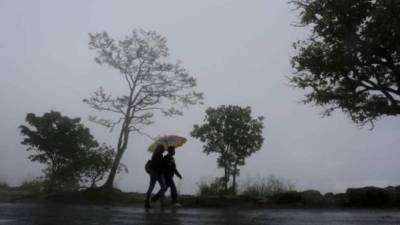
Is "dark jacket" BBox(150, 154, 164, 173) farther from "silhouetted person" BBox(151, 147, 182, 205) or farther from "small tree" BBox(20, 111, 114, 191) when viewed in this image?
"small tree" BBox(20, 111, 114, 191)

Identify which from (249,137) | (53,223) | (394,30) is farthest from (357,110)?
(53,223)

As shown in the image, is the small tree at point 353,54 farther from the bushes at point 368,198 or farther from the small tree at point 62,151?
the small tree at point 62,151

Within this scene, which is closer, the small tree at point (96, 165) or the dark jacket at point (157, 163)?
the dark jacket at point (157, 163)

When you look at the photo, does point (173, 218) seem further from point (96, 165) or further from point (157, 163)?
point (96, 165)

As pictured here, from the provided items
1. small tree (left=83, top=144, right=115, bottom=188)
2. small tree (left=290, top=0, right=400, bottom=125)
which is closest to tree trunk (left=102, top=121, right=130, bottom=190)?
small tree (left=83, top=144, right=115, bottom=188)

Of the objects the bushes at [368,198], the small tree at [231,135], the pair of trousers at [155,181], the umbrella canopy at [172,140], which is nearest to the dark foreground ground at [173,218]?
the pair of trousers at [155,181]

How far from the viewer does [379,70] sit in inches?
610

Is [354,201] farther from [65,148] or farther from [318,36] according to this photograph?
[65,148]

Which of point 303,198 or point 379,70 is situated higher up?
point 379,70

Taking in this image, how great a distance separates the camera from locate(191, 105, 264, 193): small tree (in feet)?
77.0

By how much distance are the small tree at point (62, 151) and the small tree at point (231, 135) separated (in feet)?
18.5

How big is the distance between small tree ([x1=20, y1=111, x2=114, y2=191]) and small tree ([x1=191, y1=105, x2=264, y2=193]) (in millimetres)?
5626

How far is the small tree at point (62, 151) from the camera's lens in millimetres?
25125

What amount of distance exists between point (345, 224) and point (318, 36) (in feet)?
27.3
